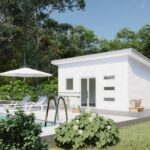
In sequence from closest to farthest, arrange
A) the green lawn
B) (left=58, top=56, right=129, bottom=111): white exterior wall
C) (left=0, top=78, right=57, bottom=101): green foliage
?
the green lawn
(left=58, top=56, right=129, bottom=111): white exterior wall
(left=0, top=78, right=57, bottom=101): green foliage

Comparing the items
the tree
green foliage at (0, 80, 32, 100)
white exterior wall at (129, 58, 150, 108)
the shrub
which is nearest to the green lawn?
the shrub

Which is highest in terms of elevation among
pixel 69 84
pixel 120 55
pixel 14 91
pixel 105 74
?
pixel 120 55

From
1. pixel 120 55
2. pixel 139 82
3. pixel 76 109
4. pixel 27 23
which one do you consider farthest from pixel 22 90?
pixel 27 23

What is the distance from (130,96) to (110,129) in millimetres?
9547

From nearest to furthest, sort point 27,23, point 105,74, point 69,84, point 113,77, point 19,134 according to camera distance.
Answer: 1. point 19,134
2. point 113,77
3. point 105,74
4. point 69,84
5. point 27,23

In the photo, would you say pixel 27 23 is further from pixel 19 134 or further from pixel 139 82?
pixel 19 134

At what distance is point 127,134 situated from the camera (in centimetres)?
1035

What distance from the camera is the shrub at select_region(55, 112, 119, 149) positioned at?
8492 mm

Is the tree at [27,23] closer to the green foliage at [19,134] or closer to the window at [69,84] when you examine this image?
the window at [69,84]

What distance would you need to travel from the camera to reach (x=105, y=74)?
1944 cm

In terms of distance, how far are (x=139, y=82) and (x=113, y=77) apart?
5.41ft

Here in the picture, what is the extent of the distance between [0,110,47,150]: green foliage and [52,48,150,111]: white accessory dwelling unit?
11762 millimetres

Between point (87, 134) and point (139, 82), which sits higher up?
point (139, 82)

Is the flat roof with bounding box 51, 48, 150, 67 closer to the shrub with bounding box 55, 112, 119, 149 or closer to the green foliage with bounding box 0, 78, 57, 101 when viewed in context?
the green foliage with bounding box 0, 78, 57, 101
